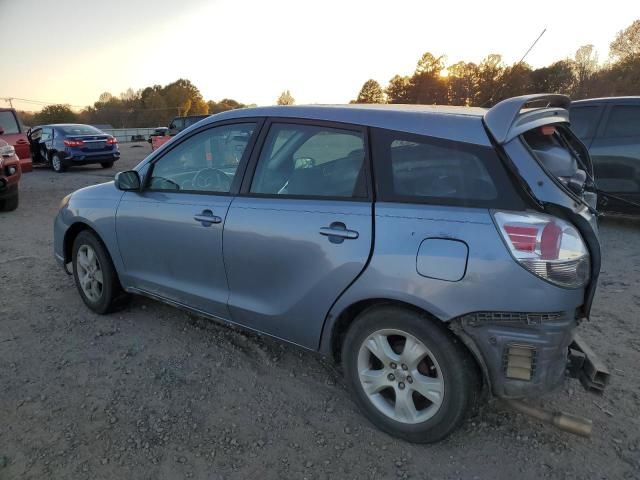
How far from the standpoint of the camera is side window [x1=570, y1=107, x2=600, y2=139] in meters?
6.25

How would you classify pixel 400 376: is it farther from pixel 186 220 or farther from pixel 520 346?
pixel 186 220

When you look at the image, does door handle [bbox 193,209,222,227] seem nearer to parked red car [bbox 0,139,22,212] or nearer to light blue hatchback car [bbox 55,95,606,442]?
light blue hatchback car [bbox 55,95,606,442]

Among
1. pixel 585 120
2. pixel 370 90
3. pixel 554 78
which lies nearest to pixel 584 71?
pixel 554 78

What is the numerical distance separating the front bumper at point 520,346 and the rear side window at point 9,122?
1185cm

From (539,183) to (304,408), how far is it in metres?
1.75

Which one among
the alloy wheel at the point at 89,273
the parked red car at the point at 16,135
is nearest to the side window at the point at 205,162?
the alloy wheel at the point at 89,273

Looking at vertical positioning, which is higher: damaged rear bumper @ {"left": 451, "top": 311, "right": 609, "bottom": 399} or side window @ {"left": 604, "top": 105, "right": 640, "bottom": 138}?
side window @ {"left": 604, "top": 105, "right": 640, "bottom": 138}

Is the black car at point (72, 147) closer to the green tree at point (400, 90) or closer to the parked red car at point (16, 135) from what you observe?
the parked red car at point (16, 135)

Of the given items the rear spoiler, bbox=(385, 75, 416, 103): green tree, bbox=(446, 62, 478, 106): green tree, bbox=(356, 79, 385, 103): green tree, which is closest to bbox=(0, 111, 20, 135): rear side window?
the rear spoiler

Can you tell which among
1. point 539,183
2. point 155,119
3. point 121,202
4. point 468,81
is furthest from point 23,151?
point 155,119

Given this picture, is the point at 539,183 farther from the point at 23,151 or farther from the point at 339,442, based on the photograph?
the point at 23,151

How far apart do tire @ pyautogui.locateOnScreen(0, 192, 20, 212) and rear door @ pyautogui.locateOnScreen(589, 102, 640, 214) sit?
30.5 feet

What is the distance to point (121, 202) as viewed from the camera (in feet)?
11.6

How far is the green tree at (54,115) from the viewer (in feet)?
197
